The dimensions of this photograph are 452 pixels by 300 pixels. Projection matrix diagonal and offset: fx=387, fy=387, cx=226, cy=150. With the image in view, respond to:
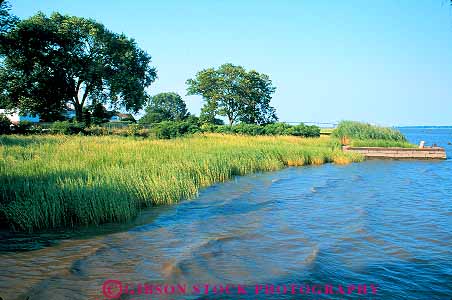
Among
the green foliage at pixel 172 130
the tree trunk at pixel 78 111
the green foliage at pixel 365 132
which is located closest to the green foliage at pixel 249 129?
the green foliage at pixel 172 130

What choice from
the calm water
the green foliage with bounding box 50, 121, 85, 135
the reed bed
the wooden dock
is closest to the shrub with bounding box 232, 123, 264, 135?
the wooden dock

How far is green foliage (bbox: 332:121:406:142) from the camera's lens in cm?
3666

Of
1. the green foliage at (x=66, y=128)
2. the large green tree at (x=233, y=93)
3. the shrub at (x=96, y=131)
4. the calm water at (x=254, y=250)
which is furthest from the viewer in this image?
the large green tree at (x=233, y=93)

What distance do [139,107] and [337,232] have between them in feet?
132

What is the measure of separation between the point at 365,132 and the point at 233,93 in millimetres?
27992

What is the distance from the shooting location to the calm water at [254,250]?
6.37 meters

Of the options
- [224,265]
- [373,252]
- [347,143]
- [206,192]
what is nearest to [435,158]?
[347,143]

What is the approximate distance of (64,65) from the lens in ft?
132

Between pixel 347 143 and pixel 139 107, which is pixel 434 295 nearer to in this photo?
pixel 347 143

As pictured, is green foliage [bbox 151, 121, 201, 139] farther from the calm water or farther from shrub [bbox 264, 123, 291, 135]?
the calm water

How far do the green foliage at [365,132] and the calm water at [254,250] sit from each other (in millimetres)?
24062

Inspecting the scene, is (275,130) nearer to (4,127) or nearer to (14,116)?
(4,127)

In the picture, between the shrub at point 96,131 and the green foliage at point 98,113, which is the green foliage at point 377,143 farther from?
the green foliage at point 98,113

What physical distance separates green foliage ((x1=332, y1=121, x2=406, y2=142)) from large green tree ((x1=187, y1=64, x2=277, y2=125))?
24907 millimetres
